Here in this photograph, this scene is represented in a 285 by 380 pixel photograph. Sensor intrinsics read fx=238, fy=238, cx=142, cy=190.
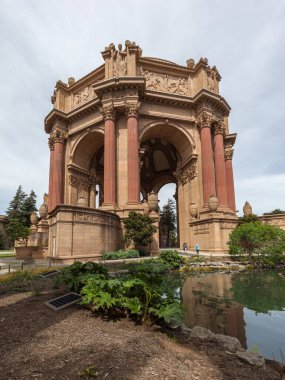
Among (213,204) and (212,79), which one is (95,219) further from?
(212,79)

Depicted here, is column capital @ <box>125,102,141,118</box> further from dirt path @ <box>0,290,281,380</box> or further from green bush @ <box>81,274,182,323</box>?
dirt path @ <box>0,290,281,380</box>

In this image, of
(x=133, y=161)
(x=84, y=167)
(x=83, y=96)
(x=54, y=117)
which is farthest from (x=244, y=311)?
(x=83, y=96)

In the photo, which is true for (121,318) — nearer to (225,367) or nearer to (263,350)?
(225,367)

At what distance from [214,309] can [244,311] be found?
76 centimetres

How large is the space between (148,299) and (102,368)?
1670 millimetres

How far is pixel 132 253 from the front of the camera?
17188 millimetres

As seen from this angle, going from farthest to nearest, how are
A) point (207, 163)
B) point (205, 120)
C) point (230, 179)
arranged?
1. point (230, 179)
2. point (205, 120)
3. point (207, 163)

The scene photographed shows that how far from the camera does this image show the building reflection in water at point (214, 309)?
4.98 m

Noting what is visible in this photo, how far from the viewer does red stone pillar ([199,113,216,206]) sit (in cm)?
2362

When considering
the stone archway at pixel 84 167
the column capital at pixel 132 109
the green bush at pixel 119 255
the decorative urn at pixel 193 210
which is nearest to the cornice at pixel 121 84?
the column capital at pixel 132 109

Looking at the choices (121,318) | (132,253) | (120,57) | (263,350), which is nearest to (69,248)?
(132,253)

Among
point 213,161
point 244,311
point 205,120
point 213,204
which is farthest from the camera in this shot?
point 213,161

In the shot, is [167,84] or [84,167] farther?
[84,167]

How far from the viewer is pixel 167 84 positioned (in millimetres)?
27484
